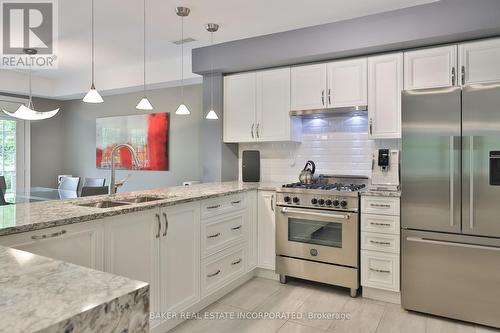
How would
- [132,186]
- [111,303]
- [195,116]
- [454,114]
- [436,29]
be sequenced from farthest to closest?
[132,186], [195,116], [436,29], [454,114], [111,303]

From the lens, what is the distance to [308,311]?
109 inches

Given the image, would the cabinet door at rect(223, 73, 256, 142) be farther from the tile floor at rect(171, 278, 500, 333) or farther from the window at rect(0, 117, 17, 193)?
the window at rect(0, 117, 17, 193)

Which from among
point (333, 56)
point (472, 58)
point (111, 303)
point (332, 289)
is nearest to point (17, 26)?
point (333, 56)

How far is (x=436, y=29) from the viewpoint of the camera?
2.80 metres

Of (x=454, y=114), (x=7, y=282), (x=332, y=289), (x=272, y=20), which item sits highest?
(x=272, y=20)

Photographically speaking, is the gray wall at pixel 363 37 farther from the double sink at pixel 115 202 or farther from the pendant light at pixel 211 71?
the double sink at pixel 115 202

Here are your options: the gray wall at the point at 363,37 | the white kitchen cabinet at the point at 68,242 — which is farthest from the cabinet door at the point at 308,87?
the white kitchen cabinet at the point at 68,242

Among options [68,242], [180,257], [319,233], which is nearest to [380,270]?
[319,233]

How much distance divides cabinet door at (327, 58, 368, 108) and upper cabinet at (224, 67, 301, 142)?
49 centimetres

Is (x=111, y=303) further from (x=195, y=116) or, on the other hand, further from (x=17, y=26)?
(x=195, y=116)

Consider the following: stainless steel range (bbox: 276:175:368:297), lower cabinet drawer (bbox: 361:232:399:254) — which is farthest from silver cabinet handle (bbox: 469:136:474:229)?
stainless steel range (bbox: 276:175:368:297)

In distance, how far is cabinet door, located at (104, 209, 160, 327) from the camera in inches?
78.9

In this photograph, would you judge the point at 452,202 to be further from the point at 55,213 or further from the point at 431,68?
the point at 55,213

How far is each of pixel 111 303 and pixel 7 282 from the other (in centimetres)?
36
